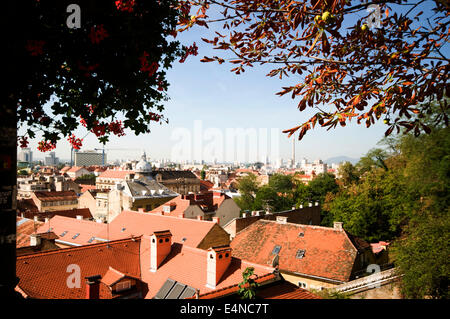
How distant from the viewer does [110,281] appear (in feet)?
38.9

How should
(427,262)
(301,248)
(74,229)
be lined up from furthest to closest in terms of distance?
(74,229)
(301,248)
(427,262)

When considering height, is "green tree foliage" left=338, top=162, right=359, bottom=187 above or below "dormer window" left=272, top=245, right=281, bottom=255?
above

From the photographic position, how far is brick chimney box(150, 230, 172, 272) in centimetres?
1374

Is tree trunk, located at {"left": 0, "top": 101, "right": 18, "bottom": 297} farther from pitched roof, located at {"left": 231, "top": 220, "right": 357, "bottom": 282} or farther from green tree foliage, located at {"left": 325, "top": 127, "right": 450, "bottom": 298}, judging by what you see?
pitched roof, located at {"left": 231, "top": 220, "right": 357, "bottom": 282}

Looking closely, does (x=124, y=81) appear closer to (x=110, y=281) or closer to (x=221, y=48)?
(x=221, y=48)

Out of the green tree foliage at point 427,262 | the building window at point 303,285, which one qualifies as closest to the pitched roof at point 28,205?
the building window at point 303,285

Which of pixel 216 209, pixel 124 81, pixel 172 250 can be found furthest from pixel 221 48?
pixel 216 209

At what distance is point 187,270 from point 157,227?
811cm

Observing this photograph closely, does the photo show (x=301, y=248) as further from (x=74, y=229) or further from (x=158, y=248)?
(x=74, y=229)

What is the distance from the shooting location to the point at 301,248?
19.0 metres

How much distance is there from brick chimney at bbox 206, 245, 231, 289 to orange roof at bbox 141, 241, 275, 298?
160mm

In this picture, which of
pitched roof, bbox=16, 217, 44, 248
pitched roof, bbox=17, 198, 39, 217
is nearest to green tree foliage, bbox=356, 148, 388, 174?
pitched roof, bbox=16, 217, 44, 248

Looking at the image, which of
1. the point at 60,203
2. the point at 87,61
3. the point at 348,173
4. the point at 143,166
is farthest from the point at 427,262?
the point at 143,166

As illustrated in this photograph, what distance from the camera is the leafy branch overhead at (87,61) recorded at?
2240 millimetres
